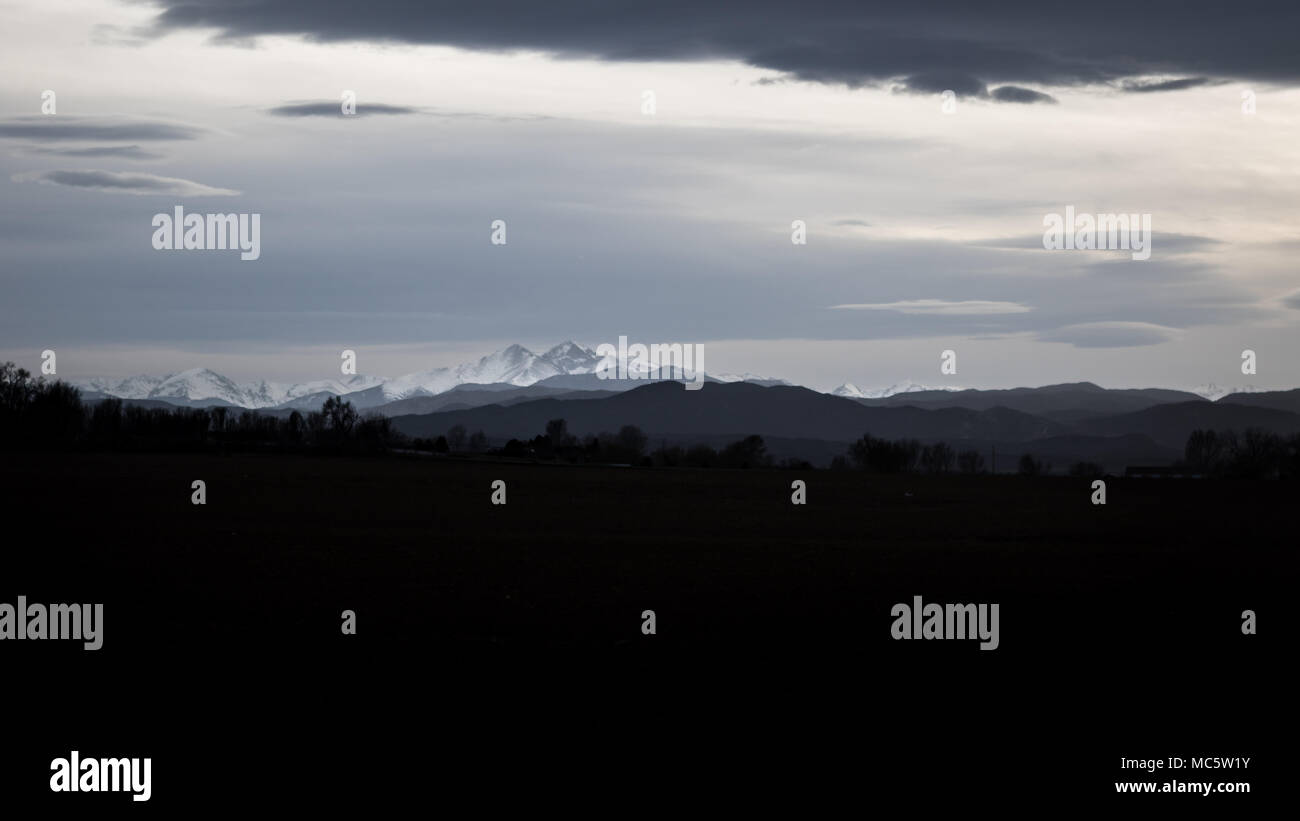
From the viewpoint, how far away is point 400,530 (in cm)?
5350

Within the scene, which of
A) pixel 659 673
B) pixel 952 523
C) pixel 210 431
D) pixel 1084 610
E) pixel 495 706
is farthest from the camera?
pixel 210 431

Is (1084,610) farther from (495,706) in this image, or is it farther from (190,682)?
(190,682)

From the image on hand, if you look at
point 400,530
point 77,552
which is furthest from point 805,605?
point 400,530

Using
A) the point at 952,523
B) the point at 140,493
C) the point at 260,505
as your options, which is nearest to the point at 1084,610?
the point at 952,523

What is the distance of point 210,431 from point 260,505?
136 m

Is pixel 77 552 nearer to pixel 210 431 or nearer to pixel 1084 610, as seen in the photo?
pixel 1084 610

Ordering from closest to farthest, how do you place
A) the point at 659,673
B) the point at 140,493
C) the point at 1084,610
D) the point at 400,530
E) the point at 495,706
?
the point at 495,706
the point at 659,673
the point at 1084,610
the point at 400,530
the point at 140,493

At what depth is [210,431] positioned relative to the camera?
19525 cm

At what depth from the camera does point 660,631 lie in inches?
1050

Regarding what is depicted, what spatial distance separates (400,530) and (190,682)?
1286 inches

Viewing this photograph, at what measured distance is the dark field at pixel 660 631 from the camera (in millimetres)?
19047

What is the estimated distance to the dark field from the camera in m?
19.0
